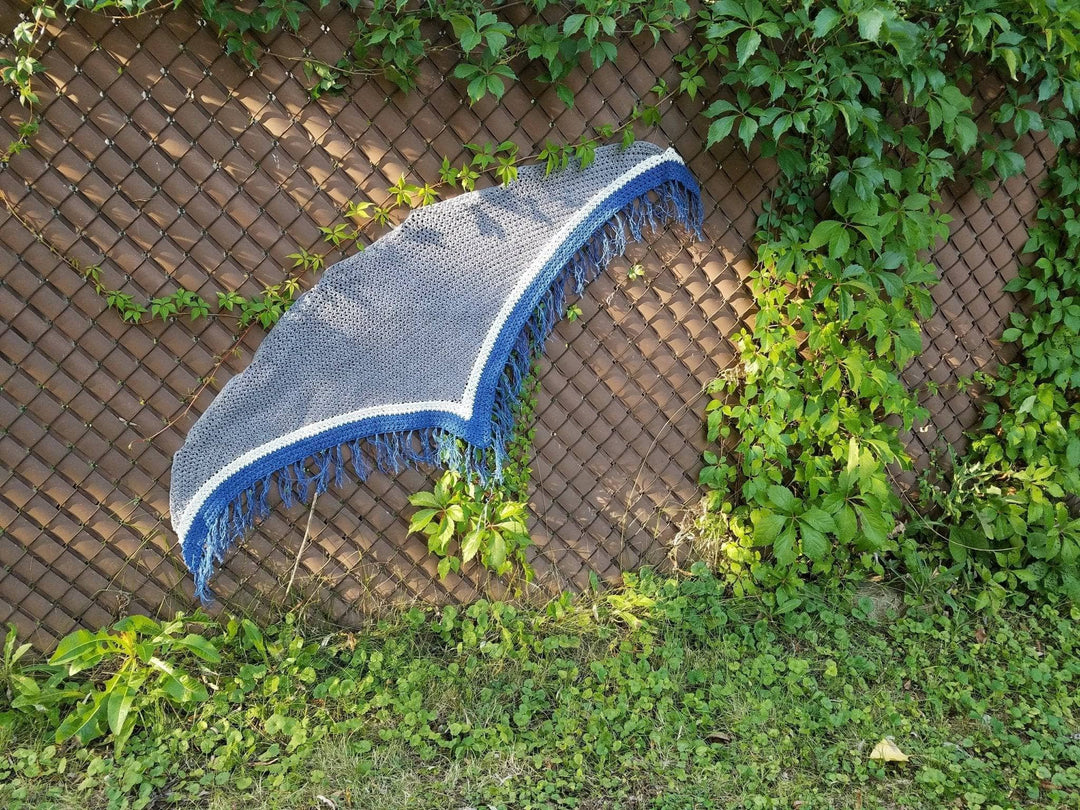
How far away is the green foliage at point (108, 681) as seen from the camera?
6.31 feet

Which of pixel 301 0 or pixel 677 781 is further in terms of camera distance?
pixel 677 781

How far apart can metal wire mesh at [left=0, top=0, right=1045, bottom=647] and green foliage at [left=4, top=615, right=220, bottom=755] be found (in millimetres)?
115

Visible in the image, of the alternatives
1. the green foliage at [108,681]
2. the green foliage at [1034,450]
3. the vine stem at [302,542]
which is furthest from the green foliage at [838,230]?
the green foliage at [108,681]

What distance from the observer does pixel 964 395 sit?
2820mm

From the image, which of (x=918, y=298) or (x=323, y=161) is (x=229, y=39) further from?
(x=918, y=298)

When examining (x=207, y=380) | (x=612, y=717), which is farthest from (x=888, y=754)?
(x=207, y=380)

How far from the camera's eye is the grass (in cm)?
190

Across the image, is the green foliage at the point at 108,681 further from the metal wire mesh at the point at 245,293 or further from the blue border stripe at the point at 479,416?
the blue border stripe at the point at 479,416

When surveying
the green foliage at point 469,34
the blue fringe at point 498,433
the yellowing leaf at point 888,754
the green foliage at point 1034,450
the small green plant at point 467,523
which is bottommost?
the yellowing leaf at point 888,754

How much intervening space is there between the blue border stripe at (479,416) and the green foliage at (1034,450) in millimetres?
1549

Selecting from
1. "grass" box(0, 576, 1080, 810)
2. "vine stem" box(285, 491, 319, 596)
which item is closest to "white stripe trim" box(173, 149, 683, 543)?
"vine stem" box(285, 491, 319, 596)

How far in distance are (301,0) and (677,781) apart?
231 centimetres

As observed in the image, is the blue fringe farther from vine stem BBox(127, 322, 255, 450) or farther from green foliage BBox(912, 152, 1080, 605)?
green foliage BBox(912, 152, 1080, 605)

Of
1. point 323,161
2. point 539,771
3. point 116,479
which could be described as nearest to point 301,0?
point 323,161
